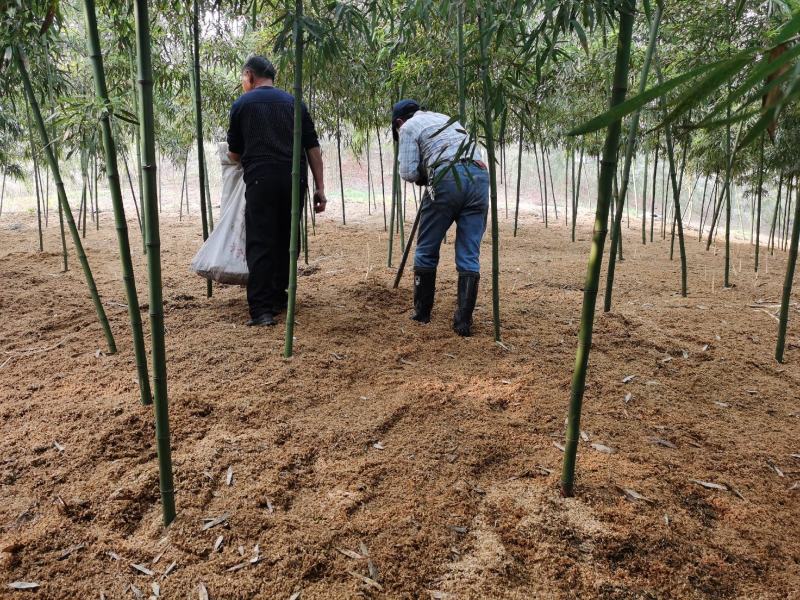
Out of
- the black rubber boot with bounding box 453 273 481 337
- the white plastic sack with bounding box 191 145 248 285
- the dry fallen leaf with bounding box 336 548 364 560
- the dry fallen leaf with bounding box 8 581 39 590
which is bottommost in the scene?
the dry fallen leaf with bounding box 336 548 364 560

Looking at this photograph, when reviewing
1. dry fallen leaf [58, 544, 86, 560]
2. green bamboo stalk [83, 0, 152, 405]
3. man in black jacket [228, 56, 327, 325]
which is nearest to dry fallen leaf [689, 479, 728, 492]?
dry fallen leaf [58, 544, 86, 560]

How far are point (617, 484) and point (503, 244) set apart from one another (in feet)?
20.6

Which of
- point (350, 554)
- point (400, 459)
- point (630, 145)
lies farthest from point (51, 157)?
point (630, 145)

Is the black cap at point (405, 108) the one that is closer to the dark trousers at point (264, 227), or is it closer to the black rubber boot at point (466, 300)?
the dark trousers at point (264, 227)

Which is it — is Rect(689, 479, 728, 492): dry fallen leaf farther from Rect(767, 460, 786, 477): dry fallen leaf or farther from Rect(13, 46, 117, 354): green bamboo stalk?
Rect(13, 46, 117, 354): green bamboo stalk

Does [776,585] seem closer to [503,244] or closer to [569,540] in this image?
[569,540]

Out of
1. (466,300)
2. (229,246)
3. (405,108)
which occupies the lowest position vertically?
(466,300)

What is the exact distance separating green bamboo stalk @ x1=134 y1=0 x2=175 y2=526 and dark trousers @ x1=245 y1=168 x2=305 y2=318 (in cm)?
157

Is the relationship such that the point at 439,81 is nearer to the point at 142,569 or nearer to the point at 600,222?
the point at 600,222

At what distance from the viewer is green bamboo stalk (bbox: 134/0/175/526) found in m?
1.25

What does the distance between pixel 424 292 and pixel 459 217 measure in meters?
0.48

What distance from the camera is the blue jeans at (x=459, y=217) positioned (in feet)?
9.84

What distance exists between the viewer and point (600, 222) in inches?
54.5

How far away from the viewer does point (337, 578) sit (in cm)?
131
